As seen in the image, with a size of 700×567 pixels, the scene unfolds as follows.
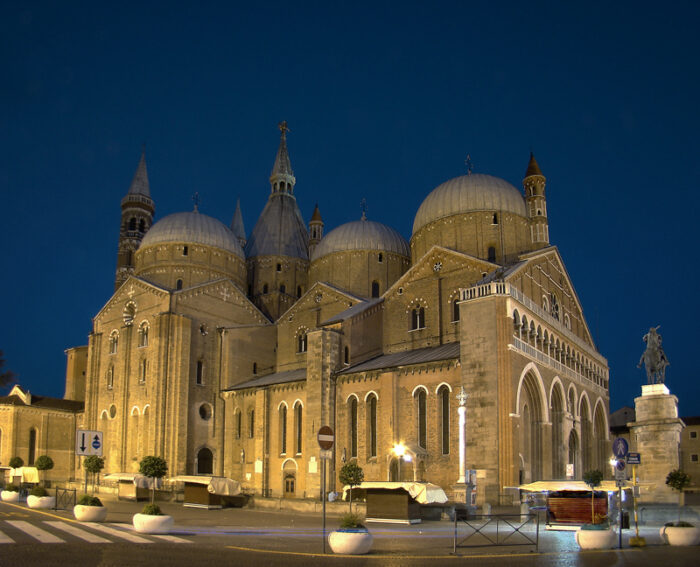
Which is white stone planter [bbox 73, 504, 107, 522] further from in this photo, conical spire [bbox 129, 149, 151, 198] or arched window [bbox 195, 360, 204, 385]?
conical spire [bbox 129, 149, 151, 198]

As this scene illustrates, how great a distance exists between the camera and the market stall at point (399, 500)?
24969 millimetres

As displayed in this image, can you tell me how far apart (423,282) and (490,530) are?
76.6 ft

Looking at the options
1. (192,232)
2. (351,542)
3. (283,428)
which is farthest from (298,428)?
(351,542)

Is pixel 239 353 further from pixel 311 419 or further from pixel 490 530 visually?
pixel 490 530

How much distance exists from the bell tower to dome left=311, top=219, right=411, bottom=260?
10.7 meters

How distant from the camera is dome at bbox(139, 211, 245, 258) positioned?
178ft

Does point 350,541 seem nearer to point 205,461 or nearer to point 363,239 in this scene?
point 205,461

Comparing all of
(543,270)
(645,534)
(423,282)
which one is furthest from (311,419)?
(645,534)

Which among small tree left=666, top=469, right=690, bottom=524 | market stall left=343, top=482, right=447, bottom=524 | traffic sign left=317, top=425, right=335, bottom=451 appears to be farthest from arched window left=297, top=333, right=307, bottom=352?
traffic sign left=317, top=425, right=335, bottom=451

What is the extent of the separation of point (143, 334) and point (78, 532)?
33660 mm

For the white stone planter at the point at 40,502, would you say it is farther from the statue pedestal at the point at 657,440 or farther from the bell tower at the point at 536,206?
the bell tower at the point at 536,206

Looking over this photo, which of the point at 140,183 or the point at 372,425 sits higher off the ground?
the point at 140,183

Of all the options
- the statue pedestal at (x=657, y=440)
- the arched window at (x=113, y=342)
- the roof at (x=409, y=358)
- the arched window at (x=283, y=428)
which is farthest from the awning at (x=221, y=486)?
the arched window at (x=113, y=342)

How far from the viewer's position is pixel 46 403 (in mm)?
57625
